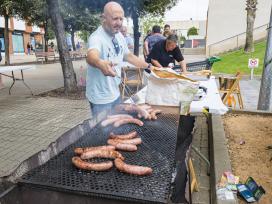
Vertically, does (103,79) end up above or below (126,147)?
above

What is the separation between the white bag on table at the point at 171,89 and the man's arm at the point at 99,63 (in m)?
0.93

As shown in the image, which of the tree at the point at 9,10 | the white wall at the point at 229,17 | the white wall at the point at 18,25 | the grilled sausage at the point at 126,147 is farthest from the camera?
the white wall at the point at 18,25

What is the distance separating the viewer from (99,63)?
2584mm

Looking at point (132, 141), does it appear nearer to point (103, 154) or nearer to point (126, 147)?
point (126, 147)

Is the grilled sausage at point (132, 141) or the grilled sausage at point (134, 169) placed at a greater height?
the grilled sausage at point (132, 141)

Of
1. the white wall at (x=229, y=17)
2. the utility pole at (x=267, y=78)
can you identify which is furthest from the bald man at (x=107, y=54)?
the white wall at (x=229, y=17)

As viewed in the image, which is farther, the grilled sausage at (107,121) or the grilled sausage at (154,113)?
the grilled sausage at (154,113)

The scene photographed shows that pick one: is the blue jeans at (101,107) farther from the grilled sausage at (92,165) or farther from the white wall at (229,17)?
the white wall at (229,17)

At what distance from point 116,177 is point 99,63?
1.13m

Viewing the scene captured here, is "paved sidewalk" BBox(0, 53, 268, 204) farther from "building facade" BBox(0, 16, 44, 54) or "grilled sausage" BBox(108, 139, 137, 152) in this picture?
"building facade" BBox(0, 16, 44, 54)

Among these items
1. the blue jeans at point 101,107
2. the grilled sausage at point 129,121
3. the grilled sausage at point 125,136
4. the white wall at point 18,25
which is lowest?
the grilled sausage at point 125,136

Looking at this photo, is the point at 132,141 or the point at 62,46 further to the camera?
the point at 62,46

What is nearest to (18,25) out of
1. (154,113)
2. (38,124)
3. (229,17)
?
(229,17)

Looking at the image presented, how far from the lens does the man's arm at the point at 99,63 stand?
2.55 m
